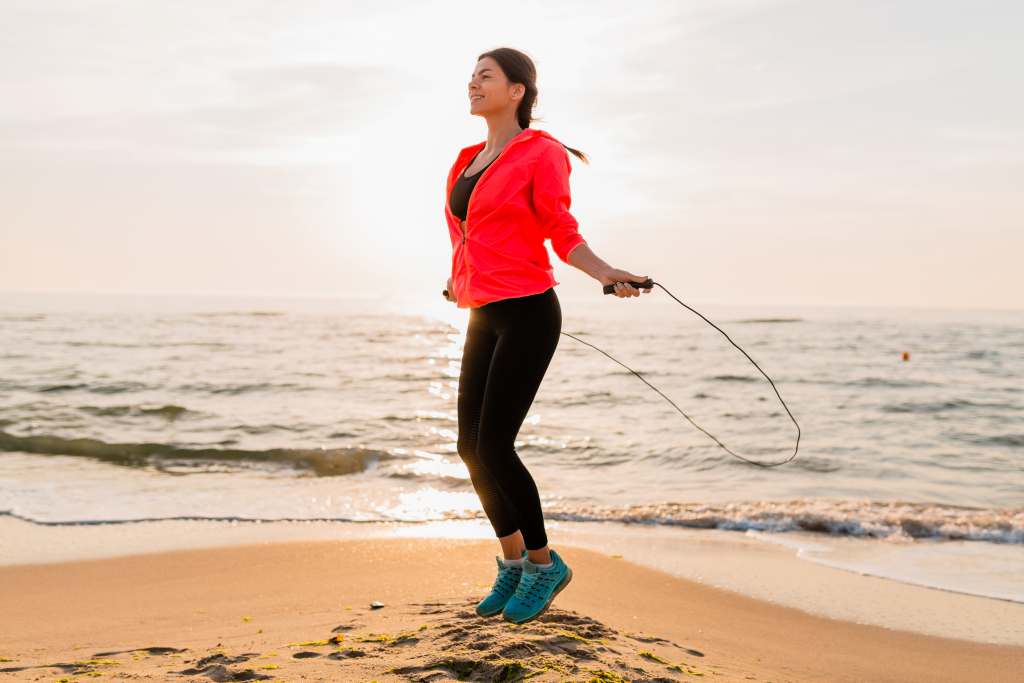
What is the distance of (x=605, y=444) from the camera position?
11367 mm

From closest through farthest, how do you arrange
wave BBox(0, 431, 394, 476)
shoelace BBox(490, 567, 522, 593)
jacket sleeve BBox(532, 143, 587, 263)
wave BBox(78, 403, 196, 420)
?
jacket sleeve BBox(532, 143, 587, 263) → shoelace BBox(490, 567, 522, 593) → wave BBox(0, 431, 394, 476) → wave BBox(78, 403, 196, 420)

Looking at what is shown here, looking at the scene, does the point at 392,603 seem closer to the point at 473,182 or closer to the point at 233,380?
the point at 473,182

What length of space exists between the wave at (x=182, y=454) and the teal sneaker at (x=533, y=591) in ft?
22.6

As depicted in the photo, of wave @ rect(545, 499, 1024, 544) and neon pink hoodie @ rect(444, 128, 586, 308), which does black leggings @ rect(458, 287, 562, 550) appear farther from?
wave @ rect(545, 499, 1024, 544)

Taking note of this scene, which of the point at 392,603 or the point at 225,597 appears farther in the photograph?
the point at 225,597

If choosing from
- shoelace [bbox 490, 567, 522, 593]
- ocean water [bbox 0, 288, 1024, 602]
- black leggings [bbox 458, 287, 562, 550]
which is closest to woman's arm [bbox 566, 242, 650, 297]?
black leggings [bbox 458, 287, 562, 550]

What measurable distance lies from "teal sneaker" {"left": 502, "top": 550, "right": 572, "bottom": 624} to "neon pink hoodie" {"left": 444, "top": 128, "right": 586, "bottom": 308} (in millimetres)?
1053

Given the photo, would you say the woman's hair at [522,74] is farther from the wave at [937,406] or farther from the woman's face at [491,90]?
the wave at [937,406]

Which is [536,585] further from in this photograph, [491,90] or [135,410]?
[135,410]

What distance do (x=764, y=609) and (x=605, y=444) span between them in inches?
253

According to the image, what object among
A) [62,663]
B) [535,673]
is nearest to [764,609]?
[535,673]

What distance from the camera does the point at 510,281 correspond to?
117 inches

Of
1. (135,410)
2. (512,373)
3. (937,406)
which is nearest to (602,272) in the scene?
(512,373)

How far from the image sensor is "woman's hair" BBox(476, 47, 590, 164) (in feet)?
10.4
